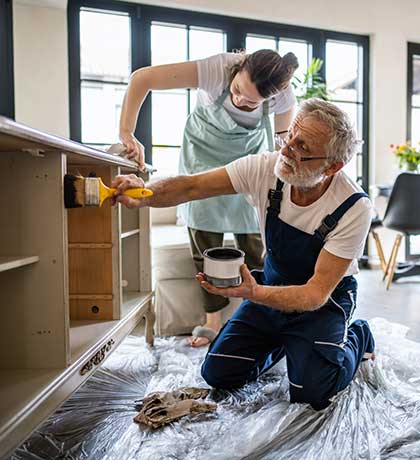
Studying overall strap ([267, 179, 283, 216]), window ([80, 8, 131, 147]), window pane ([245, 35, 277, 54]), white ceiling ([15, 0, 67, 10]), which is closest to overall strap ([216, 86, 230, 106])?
overall strap ([267, 179, 283, 216])

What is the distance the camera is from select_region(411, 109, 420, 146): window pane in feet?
12.6

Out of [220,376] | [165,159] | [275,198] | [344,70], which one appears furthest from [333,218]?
[344,70]

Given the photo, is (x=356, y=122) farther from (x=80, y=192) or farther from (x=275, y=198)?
(x=80, y=192)

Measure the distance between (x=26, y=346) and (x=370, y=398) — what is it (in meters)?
0.94

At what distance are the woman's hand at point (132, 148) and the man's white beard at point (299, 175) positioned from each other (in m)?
0.48

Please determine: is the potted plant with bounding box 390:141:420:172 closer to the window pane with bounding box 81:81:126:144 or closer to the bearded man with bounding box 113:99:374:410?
the window pane with bounding box 81:81:126:144

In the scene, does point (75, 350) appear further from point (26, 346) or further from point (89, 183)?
point (89, 183)

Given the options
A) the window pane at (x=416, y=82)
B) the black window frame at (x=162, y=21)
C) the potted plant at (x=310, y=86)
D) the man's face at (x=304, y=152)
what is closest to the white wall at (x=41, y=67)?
the black window frame at (x=162, y=21)

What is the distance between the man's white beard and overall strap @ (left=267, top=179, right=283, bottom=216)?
0.06m

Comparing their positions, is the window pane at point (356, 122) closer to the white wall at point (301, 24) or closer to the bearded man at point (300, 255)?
the white wall at point (301, 24)

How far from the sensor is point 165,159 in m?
3.31

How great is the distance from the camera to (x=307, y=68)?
350 centimetres

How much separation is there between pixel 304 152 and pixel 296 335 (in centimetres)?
51

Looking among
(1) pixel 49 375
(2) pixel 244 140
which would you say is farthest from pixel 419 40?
(1) pixel 49 375
